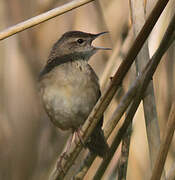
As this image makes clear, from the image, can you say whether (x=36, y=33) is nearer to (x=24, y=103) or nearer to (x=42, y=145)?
(x=24, y=103)

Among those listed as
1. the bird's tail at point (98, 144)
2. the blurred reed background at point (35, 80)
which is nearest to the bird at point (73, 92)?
the bird's tail at point (98, 144)

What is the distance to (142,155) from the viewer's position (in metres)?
2.47

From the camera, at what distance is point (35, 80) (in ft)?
9.40

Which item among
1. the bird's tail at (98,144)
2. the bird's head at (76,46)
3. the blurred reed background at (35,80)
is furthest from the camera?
the blurred reed background at (35,80)

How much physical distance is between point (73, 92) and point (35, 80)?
675 millimetres

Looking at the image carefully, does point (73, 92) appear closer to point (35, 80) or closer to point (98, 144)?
point (98, 144)

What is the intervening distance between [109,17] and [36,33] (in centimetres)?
57

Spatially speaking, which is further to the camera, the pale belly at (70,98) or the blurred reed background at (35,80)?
the blurred reed background at (35,80)

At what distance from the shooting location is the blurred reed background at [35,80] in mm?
2666

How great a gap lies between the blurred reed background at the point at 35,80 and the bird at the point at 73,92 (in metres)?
0.32

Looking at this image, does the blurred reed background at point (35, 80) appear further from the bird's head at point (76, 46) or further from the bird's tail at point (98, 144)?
the bird's tail at point (98, 144)

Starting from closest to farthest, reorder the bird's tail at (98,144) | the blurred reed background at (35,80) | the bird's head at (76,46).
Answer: the bird's tail at (98,144)
the bird's head at (76,46)
the blurred reed background at (35,80)

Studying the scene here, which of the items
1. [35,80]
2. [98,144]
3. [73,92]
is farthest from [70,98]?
[35,80]

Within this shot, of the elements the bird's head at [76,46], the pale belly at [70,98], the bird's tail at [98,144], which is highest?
the bird's head at [76,46]
